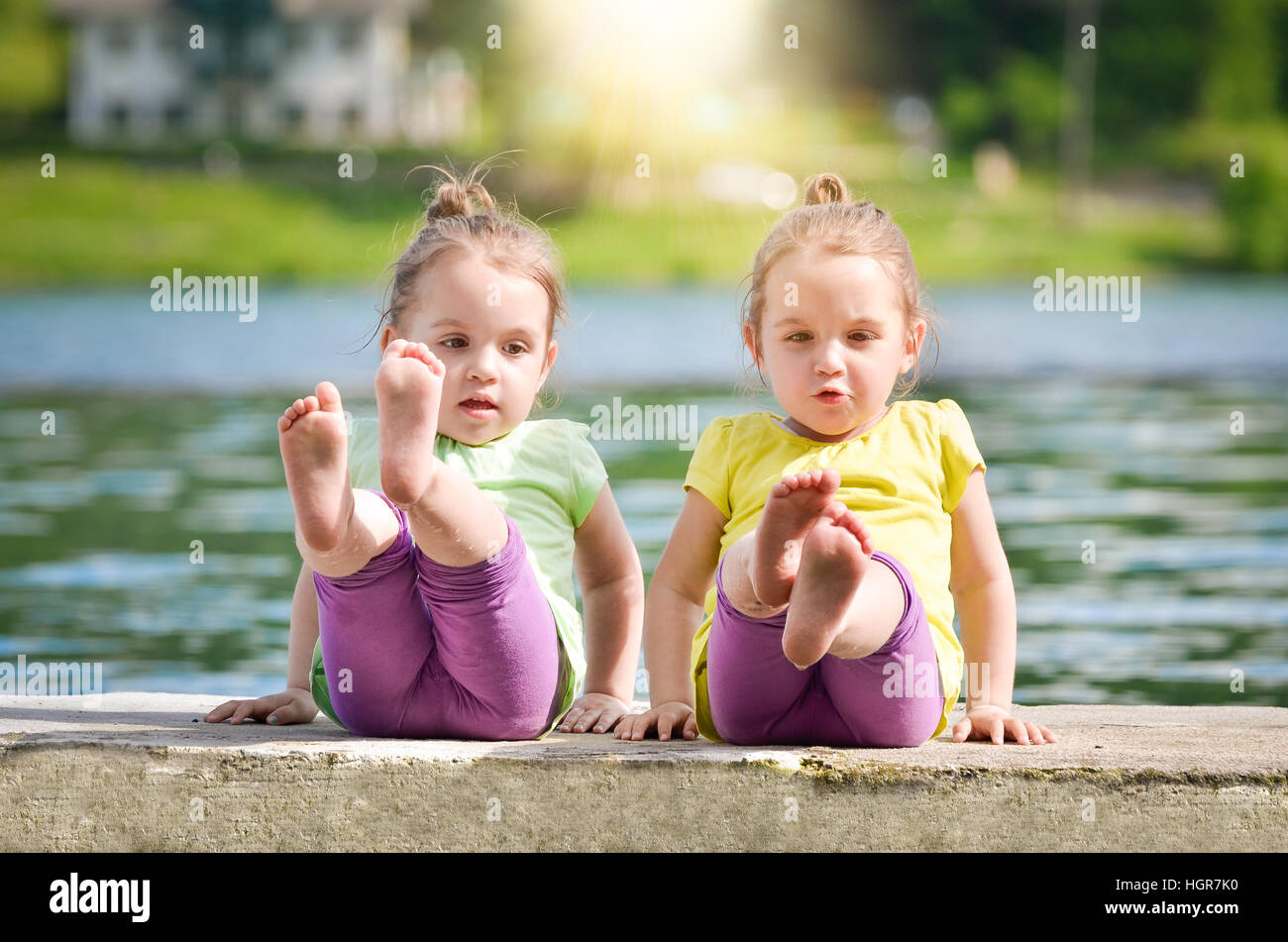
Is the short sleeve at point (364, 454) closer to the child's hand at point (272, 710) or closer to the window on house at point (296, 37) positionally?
the child's hand at point (272, 710)

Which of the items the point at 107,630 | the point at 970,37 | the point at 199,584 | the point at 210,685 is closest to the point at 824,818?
the point at 210,685

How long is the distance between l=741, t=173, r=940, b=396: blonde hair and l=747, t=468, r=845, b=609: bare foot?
0.67m

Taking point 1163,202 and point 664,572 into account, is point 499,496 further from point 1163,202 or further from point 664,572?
point 1163,202

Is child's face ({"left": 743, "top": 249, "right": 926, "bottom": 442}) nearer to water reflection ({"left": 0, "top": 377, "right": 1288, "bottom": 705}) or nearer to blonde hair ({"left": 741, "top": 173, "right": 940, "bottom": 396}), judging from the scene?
blonde hair ({"left": 741, "top": 173, "right": 940, "bottom": 396})

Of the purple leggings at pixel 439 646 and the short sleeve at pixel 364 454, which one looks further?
the short sleeve at pixel 364 454

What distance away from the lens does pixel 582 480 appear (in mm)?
2906

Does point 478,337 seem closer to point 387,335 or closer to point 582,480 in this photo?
point 387,335

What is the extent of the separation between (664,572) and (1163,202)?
34.2m

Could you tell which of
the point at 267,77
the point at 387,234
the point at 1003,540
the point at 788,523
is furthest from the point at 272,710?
the point at 267,77

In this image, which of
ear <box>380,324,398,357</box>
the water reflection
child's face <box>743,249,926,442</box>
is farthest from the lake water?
ear <box>380,324,398,357</box>

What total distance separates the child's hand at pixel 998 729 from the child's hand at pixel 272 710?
1130 millimetres

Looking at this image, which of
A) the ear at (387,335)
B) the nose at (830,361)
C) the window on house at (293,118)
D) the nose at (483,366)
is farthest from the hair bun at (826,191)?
the window on house at (293,118)

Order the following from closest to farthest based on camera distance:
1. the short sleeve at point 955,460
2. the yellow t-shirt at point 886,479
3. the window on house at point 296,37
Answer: the yellow t-shirt at point 886,479, the short sleeve at point 955,460, the window on house at point 296,37

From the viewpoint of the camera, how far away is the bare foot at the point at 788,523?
2.15 meters
